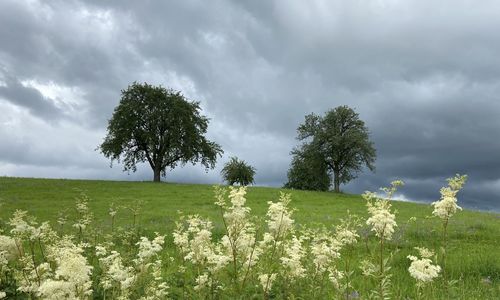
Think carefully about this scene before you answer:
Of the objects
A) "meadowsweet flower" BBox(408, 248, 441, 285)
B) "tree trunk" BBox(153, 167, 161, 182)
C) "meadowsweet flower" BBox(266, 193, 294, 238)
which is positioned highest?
"tree trunk" BBox(153, 167, 161, 182)

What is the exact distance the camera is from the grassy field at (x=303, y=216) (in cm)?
1309

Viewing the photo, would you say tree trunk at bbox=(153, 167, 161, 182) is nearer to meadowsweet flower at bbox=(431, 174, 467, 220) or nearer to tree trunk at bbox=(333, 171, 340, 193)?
tree trunk at bbox=(333, 171, 340, 193)

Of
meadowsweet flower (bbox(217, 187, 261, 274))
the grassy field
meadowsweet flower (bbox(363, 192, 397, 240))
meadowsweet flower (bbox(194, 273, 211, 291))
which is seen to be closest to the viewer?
meadowsweet flower (bbox(363, 192, 397, 240))

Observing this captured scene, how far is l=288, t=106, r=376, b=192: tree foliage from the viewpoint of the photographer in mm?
68625

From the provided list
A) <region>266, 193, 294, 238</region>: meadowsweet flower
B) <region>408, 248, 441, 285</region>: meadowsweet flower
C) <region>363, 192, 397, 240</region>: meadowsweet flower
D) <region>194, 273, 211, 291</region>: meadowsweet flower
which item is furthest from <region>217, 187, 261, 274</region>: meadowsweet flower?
<region>408, 248, 441, 285</region>: meadowsweet flower

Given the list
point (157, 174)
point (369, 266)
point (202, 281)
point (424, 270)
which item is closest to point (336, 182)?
point (157, 174)

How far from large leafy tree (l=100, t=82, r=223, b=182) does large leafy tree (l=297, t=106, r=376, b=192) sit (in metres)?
17.7

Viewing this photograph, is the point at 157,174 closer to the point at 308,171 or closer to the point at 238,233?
the point at 308,171

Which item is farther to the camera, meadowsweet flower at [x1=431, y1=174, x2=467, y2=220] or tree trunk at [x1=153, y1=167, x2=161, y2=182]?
tree trunk at [x1=153, y1=167, x2=161, y2=182]

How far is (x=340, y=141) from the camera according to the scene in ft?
226

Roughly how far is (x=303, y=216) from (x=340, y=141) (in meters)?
41.4

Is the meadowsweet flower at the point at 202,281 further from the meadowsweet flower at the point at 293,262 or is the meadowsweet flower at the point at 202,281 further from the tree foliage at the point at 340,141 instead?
the tree foliage at the point at 340,141

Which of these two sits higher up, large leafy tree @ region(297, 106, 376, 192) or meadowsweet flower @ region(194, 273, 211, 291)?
large leafy tree @ region(297, 106, 376, 192)

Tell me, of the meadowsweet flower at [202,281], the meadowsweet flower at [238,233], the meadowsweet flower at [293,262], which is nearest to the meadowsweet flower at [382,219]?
the meadowsweet flower at [238,233]
